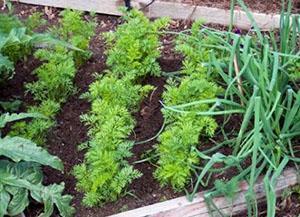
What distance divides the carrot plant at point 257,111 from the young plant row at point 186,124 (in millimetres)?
45

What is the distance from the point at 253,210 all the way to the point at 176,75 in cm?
93

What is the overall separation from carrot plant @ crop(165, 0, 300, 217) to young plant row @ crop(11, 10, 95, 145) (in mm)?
639

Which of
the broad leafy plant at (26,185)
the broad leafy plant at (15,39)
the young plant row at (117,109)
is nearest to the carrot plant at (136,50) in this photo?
the young plant row at (117,109)

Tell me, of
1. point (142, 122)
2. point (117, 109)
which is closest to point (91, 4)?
point (142, 122)

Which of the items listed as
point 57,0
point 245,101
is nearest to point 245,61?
point 245,101

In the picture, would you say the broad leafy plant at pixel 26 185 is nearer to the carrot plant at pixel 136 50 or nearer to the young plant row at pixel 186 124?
the young plant row at pixel 186 124

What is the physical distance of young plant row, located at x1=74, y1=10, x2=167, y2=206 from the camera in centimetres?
273

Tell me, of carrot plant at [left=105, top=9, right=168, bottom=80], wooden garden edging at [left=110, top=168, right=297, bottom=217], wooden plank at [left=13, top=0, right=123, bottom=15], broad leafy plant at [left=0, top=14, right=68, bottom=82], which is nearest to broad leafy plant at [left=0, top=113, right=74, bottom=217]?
wooden garden edging at [left=110, top=168, right=297, bottom=217]

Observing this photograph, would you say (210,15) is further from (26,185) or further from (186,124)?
(26,185)

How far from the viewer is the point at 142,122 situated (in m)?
3.20

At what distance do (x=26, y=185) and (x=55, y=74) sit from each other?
0.73 metres

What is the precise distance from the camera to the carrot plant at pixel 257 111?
8.86 ft

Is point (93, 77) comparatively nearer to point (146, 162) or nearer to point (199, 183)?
point (146, 162)

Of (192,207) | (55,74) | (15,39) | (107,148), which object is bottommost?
(192,207)
